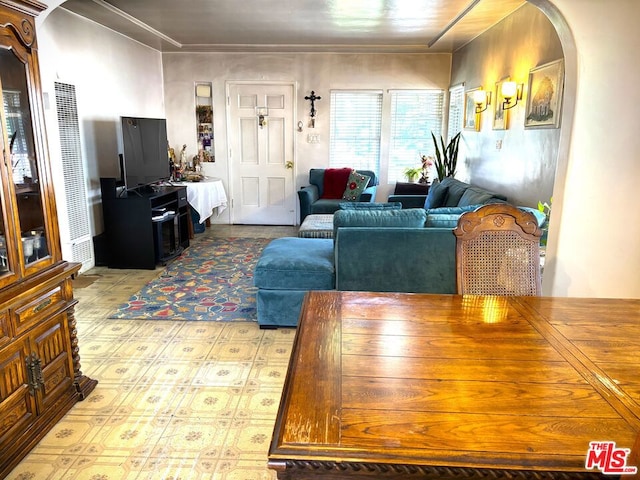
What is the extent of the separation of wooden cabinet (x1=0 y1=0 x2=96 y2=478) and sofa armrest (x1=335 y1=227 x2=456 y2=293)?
66.4 inches

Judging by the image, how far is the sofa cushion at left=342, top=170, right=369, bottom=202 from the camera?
21.1ft

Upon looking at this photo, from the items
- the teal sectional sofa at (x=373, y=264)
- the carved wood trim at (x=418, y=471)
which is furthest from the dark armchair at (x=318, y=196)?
the carved wood trim at (x=418, y=471)

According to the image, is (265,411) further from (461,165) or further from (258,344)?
(461,165)

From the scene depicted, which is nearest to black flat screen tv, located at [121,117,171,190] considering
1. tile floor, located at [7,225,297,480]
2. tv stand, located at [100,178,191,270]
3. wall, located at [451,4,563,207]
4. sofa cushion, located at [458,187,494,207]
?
tv stand, located at [100,178,191,270]

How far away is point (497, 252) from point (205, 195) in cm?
497

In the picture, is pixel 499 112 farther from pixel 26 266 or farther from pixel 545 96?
pixel 26 266

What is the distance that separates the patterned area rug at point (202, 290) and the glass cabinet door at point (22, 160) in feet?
5.35

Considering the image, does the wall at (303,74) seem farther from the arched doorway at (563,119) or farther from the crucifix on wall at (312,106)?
the arched doorway at (563,119)

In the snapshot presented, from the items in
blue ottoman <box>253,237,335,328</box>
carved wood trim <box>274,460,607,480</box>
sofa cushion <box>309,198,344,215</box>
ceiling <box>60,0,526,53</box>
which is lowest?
blue ottoman <box>253,237,335,328</box>

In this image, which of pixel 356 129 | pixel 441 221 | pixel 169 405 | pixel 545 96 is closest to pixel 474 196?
pixel 545 96

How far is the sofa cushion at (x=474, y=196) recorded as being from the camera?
4.25 metres

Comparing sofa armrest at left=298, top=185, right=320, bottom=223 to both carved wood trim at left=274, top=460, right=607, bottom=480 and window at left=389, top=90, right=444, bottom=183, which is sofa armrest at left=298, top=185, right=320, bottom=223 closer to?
window at left=389, top=90, right=444, bottom=183

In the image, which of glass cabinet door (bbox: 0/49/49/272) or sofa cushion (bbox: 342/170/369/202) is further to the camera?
sofa cushion (bbox: 342/170/369/202)

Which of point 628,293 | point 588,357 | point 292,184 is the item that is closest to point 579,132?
point 628,293
